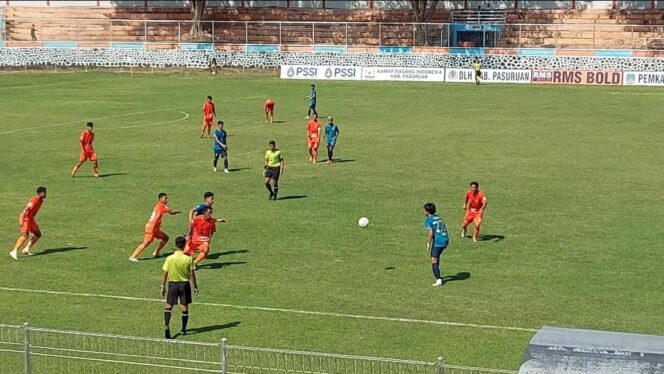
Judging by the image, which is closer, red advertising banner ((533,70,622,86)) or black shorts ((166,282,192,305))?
A: black shorts ((166,282,192,305))

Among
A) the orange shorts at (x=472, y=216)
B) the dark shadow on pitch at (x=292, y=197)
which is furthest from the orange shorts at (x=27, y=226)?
the orange shorts at (x=472, y=216)

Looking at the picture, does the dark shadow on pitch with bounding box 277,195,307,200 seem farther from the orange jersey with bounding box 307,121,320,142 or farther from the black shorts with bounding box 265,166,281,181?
the orange jersey with bounding box 307,121,320,142

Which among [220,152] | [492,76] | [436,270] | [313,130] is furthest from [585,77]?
[436,270]

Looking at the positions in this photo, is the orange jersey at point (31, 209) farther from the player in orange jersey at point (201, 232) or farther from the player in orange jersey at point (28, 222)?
the player in orange jersey at point (201, 232)

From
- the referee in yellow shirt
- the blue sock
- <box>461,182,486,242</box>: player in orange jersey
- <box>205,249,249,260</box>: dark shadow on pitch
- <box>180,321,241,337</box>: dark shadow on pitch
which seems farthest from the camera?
<box>461,182,486,242</box>: player in orange jersey

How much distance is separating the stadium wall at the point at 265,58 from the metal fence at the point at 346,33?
2141 mm

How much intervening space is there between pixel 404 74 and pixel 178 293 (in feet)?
180

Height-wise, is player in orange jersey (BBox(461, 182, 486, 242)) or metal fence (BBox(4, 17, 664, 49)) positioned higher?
metal fence (BBox(4, 17, 664, 49))

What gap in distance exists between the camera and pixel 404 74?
7244 centimetres

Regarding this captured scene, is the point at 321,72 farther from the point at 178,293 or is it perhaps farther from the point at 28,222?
the point at 178,293

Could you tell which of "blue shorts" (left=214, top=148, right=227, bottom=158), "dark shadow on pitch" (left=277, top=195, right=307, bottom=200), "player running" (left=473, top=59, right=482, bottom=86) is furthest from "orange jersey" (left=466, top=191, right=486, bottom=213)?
"player running" (left=473, top=59, right=482, bottom=86)

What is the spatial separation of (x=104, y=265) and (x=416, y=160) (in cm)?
1783

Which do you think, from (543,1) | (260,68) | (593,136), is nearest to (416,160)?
(593,136)

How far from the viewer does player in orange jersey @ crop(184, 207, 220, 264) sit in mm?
23812
